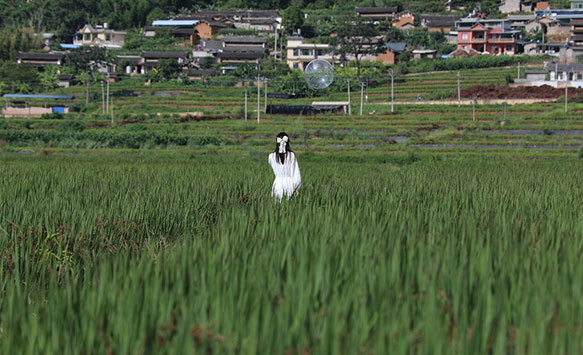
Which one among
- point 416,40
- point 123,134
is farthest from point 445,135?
point 416,40

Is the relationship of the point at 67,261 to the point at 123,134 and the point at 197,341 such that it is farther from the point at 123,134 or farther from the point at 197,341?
the point at 123,134

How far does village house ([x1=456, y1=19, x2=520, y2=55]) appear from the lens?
63781mm

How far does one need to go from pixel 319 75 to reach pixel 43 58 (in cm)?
4124

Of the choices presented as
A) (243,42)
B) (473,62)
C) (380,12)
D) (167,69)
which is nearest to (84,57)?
(167,69)

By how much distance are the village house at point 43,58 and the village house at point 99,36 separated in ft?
45.3

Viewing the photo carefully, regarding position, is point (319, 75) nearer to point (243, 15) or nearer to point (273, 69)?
point (273, 69)

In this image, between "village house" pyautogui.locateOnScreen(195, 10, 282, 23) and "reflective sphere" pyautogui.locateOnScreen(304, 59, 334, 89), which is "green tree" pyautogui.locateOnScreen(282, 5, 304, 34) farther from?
"reflective sphere" pyautogui.locateOnScreen(304, 59, 334, 89)

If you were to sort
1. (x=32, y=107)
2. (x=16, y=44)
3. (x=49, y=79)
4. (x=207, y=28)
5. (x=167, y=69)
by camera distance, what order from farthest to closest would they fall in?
(x=207, y=28), (x=16, y=44), (x=167, y=69), (x=49, y=79), (x=32, y=107)

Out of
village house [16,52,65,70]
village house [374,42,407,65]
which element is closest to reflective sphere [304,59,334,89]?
village house [374,42,407,65]

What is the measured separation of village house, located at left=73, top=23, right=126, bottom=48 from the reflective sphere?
5032cm

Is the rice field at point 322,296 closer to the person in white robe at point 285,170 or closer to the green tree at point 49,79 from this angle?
the person in white robe at point 285,170

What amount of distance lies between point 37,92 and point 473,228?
181 feet

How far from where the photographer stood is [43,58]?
212 ft

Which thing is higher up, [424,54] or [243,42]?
[243,42]
